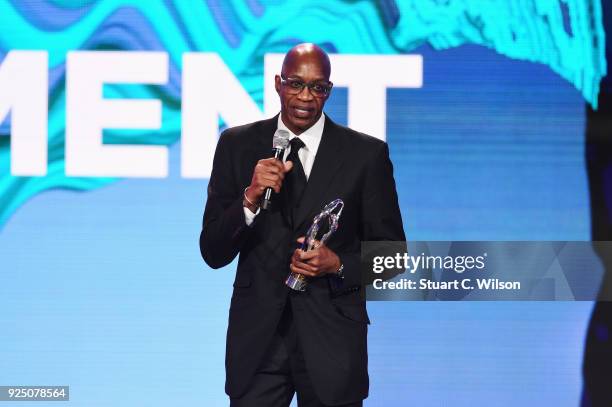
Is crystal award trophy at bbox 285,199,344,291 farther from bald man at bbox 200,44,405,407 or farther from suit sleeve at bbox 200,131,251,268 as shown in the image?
suit sleeve at bbox 200,131,251,268

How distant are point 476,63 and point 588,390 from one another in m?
1.39

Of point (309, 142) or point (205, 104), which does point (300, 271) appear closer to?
point (309, 142)

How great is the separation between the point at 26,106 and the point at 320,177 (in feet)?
5.94

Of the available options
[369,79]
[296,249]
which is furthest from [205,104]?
[296,249]

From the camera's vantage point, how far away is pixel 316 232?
89.8 inches

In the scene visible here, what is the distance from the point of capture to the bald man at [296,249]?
2326 mm

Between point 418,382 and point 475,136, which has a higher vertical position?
point 475,136

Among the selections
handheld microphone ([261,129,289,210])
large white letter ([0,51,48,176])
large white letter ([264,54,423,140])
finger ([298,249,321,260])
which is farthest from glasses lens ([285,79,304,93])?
large white letter ([0,51,48,176])

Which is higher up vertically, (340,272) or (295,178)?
(295,178)

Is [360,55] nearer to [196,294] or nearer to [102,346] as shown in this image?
[196,294]

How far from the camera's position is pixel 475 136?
370 centimetres

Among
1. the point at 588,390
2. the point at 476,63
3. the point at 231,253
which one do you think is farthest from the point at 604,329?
the point at 231,253

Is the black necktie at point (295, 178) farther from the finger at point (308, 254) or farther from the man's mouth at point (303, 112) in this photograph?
the finger at point (308, 254)

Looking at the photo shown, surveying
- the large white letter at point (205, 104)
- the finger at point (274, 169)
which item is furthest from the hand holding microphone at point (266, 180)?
the large white letter at point (205, 104)
